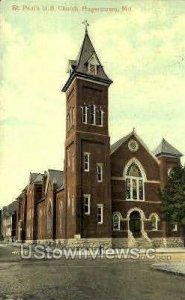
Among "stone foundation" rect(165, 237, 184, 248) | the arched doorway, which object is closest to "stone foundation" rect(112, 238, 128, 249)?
the arched doorway

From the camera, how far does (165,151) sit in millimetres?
36656

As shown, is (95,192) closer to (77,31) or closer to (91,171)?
(91,171)

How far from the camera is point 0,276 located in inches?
567

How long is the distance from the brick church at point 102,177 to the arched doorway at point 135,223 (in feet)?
0.13

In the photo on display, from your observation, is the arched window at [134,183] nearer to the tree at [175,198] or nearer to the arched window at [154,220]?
the arched window at [154,220]

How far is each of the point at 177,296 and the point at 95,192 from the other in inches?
889

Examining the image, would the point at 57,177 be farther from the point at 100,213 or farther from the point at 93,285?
the point at 93,285

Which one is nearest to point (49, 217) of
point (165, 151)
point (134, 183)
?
point (134, 183)

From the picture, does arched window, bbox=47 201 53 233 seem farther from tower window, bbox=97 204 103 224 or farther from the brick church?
tower window, bbox=97 204 103 224

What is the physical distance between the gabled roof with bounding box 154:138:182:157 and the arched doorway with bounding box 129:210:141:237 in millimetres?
5476

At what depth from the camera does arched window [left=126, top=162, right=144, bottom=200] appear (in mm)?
34500

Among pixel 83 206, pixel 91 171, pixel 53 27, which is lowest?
pixel 83 206

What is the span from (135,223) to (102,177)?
477 centimetres

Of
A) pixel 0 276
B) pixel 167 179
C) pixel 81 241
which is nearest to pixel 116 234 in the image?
pixel 81 241
